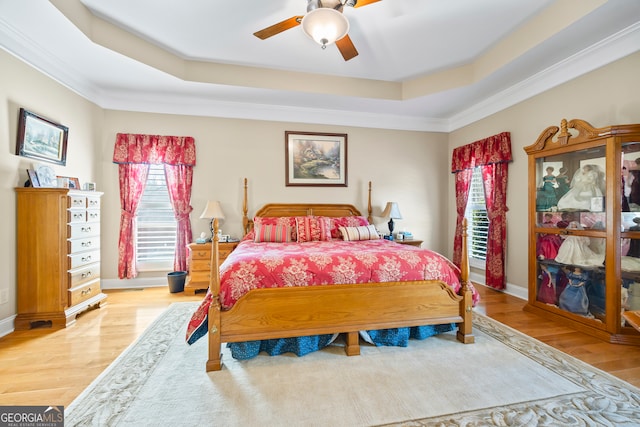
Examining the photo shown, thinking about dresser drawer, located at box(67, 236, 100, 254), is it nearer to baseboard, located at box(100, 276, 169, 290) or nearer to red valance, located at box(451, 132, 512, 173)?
baseboard, located at box(100, 276, 169, 290)

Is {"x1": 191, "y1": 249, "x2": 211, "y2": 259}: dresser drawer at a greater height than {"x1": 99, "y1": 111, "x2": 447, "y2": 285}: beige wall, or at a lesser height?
lesser

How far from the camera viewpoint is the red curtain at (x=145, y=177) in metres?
4.11

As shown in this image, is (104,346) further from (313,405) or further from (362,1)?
(362,1)

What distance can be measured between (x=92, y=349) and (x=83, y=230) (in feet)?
4.87

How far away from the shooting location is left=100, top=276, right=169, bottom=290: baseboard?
13.6 feet

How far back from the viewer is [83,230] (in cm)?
322

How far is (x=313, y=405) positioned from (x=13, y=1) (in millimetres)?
3866

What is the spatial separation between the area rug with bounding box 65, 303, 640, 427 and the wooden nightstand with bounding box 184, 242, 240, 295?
4.92ft

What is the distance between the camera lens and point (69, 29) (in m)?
2.65

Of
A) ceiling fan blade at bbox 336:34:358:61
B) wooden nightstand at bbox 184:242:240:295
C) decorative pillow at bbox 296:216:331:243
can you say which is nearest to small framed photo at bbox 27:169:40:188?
wooden nightstand at bbox 184:242:240:295

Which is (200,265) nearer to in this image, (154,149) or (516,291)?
(154,149)

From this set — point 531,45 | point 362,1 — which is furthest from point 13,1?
point 531,45

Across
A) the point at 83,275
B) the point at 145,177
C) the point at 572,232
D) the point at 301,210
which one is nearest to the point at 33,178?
the point at 83,275

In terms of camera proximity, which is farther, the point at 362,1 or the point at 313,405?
the point at 362,1
